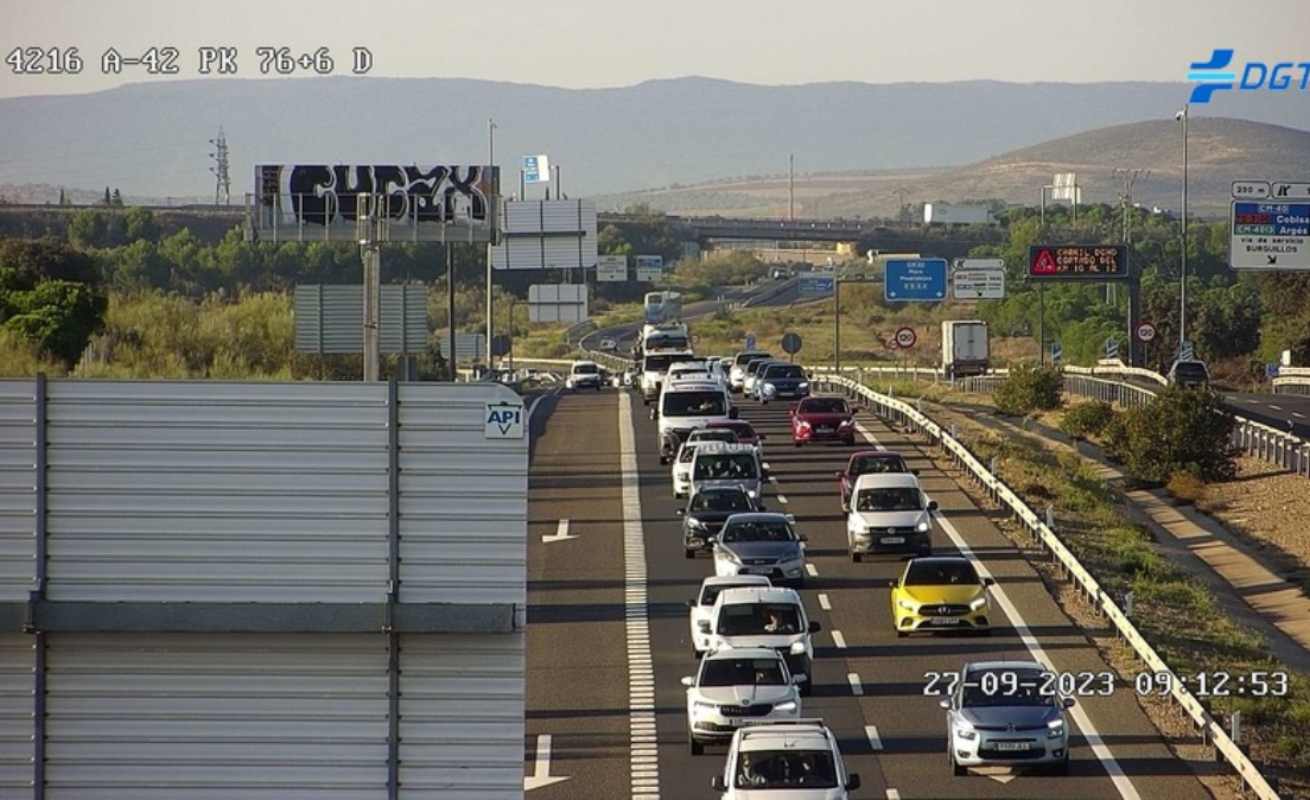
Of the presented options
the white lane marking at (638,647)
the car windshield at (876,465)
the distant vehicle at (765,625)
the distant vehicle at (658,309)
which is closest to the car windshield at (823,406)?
the white lane marking at (638,647)

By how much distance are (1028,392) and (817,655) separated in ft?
159

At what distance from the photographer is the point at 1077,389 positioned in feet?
285

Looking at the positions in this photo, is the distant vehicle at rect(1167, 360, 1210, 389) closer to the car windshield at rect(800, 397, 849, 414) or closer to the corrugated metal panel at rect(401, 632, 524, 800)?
the car windshield at rect(800, 397, 849, 414)

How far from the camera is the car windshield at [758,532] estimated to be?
1473 inches

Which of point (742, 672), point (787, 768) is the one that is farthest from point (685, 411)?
point (787, 768)

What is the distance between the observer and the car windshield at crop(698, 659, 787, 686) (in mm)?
27094

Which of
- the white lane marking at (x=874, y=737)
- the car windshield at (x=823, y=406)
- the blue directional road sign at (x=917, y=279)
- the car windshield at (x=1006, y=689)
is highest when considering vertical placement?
the blue directional road sign at (x=917, y=279)

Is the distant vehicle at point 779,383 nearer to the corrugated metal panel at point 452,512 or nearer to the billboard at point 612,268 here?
the billboard at point 612,268

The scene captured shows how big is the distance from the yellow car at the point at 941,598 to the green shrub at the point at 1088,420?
127 feet

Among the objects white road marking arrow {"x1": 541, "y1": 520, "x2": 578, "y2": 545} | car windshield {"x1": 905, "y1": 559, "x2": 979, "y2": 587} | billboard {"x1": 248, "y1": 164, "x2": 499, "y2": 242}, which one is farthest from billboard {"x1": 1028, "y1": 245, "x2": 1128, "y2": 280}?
car windshield {"x1": 905, "y1": 559, "x2": 979, "y2": 587}

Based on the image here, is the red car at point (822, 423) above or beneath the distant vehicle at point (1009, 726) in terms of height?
above

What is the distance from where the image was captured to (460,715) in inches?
459

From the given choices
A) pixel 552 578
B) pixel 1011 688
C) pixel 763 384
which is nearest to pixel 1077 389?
pixel 763 384

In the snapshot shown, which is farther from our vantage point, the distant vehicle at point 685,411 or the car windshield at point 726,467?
the distant vehicle at point 685,411
